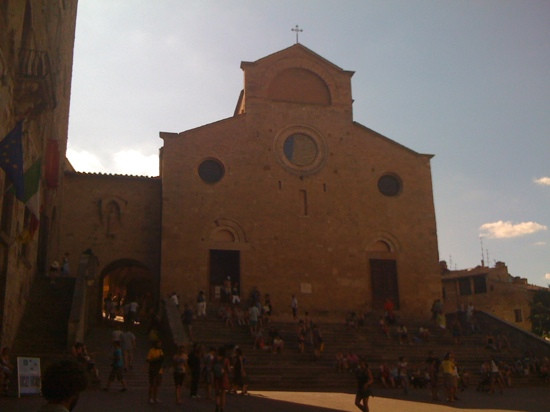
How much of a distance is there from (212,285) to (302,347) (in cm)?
655

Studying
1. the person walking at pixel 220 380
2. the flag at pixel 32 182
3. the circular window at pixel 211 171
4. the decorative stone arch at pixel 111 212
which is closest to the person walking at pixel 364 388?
the person walking at pixel 220 380

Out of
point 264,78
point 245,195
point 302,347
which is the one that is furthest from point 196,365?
point 264,78

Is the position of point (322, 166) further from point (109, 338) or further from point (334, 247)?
point (109, 338)

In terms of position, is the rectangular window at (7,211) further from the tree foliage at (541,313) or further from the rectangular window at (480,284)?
the rectangular window at (480,284)

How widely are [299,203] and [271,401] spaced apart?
1460cm

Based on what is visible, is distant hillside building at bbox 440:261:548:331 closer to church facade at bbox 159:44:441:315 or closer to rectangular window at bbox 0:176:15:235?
church facade at bbox 159:44:441:315

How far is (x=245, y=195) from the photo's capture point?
90.9 ft

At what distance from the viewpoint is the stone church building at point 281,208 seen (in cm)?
2667

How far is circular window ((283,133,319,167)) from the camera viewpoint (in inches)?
1136

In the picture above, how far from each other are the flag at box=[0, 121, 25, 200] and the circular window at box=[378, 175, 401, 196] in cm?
1943

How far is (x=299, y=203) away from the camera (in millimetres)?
28203

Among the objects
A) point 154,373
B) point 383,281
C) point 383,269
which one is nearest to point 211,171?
point 383,269

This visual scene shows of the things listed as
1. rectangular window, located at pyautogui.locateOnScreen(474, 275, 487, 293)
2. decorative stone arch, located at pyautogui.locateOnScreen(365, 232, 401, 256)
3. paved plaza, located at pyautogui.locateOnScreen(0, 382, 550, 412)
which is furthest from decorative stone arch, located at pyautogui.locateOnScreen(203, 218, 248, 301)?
rectangular window, located at pyautogui.locateOnScreen(474, 275, 487, 293)

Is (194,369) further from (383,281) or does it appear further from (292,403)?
(383,281)
